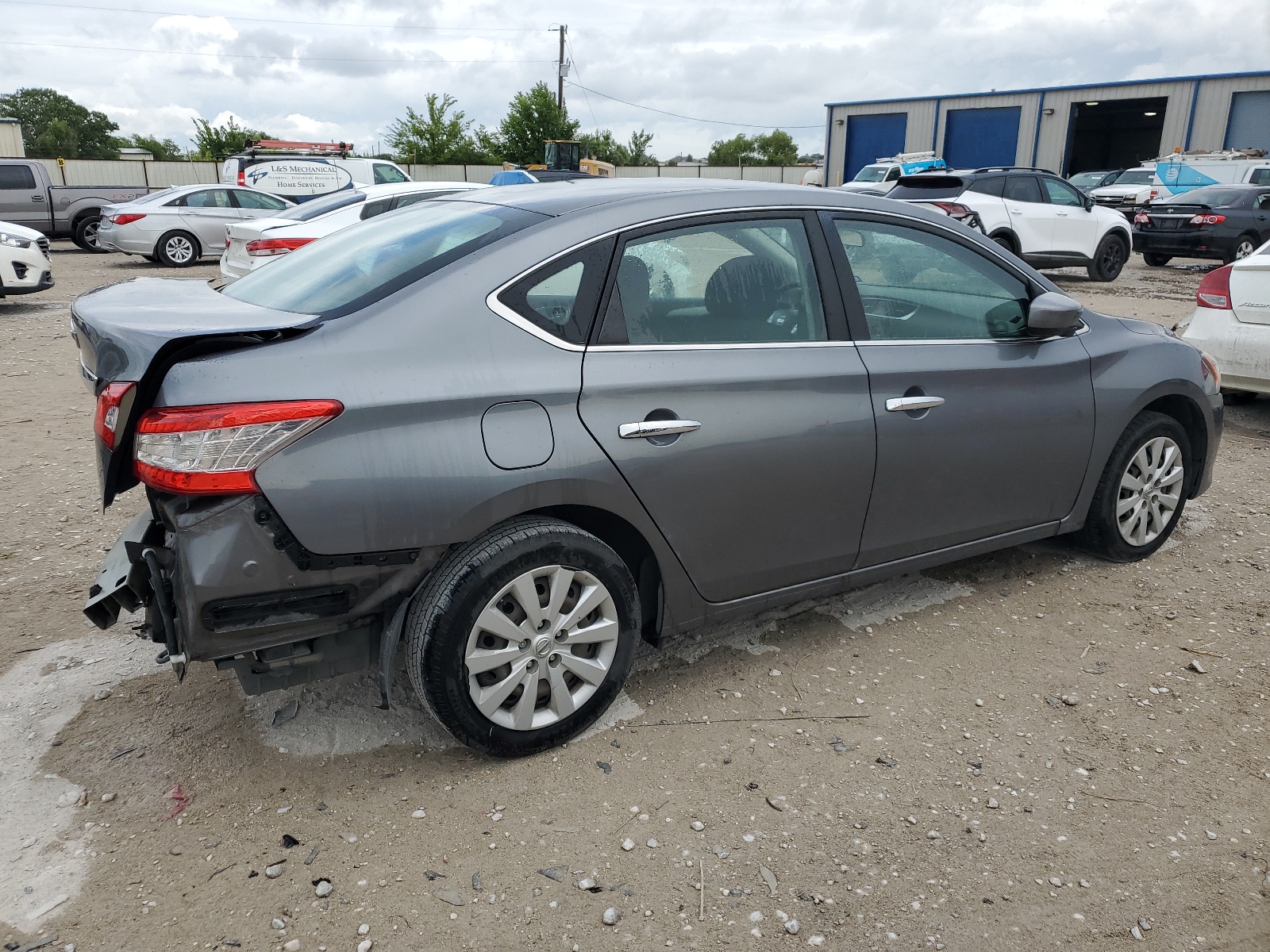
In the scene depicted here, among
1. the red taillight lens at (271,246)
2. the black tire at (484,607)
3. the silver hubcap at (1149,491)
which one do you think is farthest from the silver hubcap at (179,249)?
the silver hubcap at (1149,491)

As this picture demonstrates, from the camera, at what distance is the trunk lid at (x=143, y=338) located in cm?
241

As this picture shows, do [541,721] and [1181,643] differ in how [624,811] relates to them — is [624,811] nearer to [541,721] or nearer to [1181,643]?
[541,721]

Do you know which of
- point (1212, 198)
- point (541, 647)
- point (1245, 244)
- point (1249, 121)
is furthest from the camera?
point (1249, 121)

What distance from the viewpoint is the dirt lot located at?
7.57 ft

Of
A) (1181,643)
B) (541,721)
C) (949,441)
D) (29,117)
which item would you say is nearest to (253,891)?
(541,721)

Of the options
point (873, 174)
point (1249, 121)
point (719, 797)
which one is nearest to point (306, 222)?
point (719, 797)

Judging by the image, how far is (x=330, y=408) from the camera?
2.41 m

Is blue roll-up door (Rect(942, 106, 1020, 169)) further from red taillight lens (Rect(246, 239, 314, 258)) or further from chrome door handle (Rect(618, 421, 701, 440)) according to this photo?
chrome door handle (Rect(618, 421, 701, 440))

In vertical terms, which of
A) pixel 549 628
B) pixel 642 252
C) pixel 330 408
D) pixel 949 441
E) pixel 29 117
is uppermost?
pixel 29 117

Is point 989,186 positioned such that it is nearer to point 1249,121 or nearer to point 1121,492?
point 1121,492

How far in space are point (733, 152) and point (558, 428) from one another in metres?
95.8

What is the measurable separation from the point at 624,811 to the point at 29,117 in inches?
4304

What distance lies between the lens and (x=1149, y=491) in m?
4.29

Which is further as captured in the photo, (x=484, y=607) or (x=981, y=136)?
(x=981, y=136)
